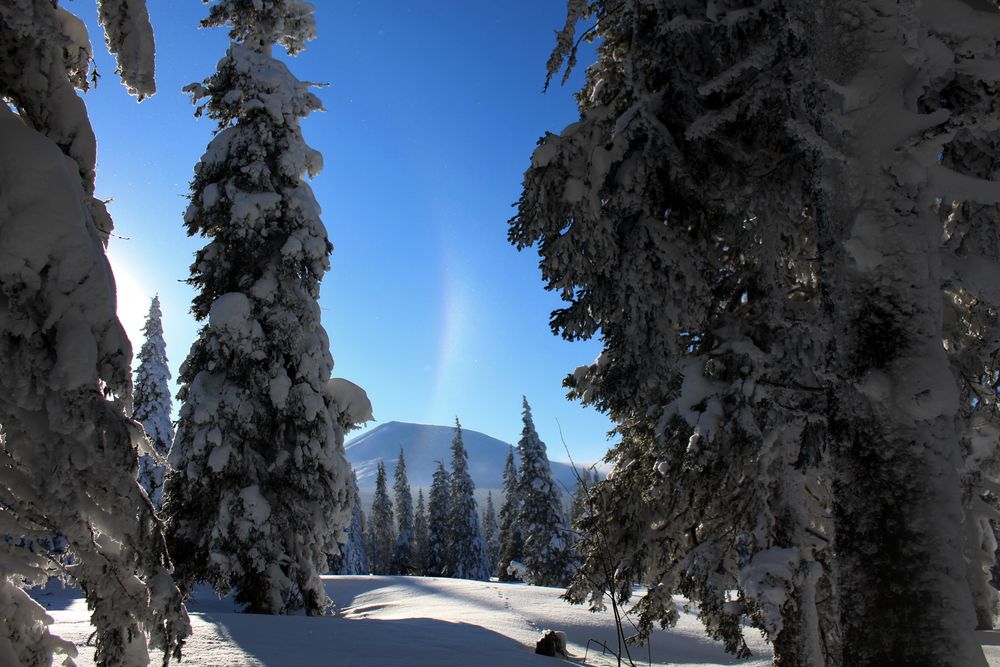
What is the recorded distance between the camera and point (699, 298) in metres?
6.32

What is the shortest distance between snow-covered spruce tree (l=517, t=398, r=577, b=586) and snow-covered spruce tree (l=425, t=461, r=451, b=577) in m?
15.5

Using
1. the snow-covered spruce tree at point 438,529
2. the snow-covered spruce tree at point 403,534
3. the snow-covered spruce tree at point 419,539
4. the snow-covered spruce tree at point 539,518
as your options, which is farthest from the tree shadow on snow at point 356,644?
the snow-covered spruce tree at point 419,539

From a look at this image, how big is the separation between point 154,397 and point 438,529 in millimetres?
27644

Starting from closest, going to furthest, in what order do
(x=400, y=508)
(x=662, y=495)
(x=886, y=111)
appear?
(x=886, y=111) < (x=662, y=495) < (x=400, y=508)

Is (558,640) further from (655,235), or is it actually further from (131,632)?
(131,632)

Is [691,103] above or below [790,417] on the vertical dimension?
above

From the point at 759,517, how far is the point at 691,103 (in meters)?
4.56

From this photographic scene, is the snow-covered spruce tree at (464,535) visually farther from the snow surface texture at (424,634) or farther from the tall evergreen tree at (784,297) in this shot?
the tall evergreen tree at (784,297)

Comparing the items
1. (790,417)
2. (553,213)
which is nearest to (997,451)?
(790,417)

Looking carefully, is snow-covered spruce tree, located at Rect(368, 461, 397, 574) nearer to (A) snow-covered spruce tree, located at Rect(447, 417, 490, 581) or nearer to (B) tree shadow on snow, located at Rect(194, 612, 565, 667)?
(A) snow-covered spruce tree, located at Rect(447, 417, 490, 581)

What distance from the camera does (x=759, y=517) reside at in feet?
20.6

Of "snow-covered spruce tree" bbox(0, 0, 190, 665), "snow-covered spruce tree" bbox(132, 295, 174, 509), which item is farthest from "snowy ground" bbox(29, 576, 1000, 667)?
"snow-covered spruce tree" bbox(132, 295, 174, 509)

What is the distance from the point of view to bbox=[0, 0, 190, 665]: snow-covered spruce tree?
9.41ft

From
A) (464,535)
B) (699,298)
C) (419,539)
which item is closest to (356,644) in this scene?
(699,298)
